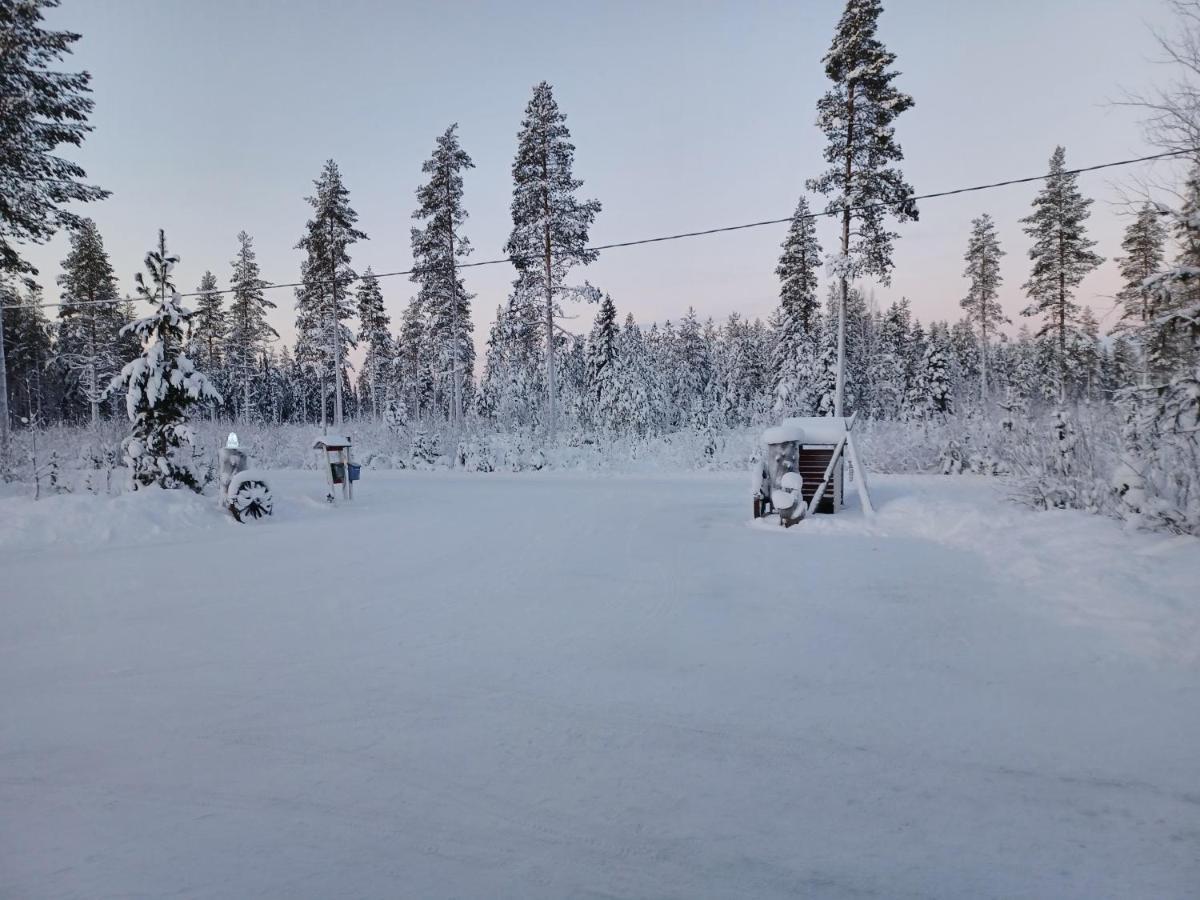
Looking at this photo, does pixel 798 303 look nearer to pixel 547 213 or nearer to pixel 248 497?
pixel 547 213

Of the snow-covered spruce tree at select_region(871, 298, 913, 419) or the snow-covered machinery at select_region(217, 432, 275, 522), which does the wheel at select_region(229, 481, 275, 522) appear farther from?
the snow-covered spruce tree at select_region(871, 298, 913, 419)

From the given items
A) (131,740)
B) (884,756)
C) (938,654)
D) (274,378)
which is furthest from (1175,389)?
(274,378)

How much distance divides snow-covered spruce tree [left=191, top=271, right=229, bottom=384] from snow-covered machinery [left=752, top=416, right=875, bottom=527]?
5160cm

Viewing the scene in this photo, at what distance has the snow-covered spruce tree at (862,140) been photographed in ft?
64.8

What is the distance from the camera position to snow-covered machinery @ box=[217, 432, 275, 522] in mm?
9914

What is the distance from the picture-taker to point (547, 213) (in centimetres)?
2520

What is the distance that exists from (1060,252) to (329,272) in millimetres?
39513

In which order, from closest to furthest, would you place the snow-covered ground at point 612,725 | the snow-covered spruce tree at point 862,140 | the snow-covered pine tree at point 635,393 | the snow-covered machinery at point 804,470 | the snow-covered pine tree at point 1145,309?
the snow-covered ground at point 612,725
the snow-covered pine tree at point 1145,309
the snow-covered machinery at point 804,470
the snow-covered spruce tree at point 862,140
the snow-covered pine tree at point 635,393

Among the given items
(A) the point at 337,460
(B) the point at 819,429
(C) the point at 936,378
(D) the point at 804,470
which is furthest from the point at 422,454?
(C) the point at 936,378

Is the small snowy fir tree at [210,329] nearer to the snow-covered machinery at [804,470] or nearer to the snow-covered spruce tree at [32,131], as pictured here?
the snow-covered spruce tree at [32,131]

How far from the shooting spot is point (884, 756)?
3.03 meters

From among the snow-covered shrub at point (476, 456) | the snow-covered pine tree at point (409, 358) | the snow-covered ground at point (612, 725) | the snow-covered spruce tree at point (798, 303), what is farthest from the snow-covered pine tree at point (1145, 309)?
the snow-covered pine tree at point (409, 358)

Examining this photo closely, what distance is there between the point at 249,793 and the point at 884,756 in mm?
3060

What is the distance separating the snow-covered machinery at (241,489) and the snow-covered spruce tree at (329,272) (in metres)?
18.9
